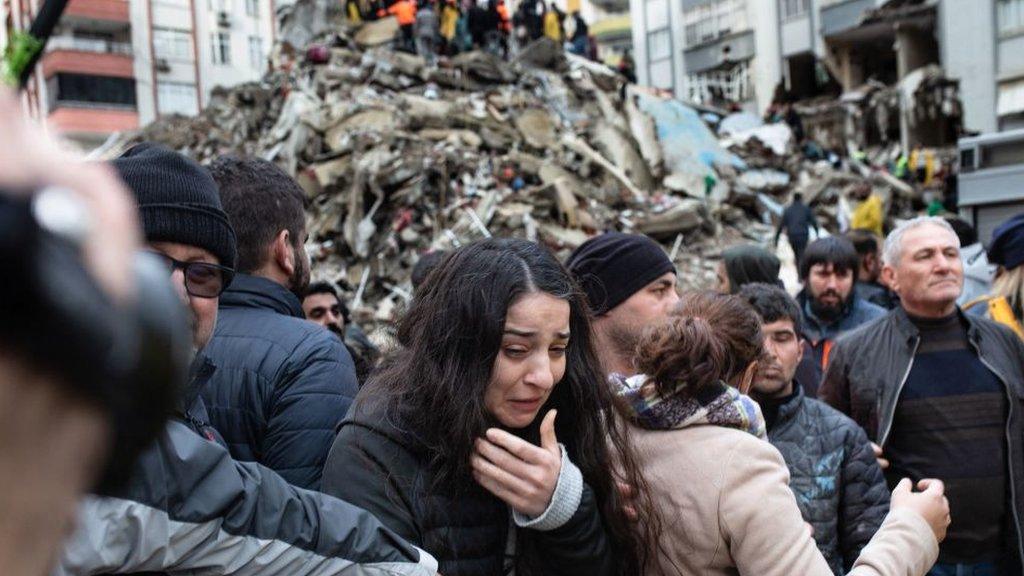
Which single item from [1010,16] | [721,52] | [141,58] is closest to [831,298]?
[1010,16]

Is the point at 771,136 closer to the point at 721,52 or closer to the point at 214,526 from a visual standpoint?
the point at 721,52

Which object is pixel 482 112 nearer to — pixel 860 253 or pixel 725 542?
pixel 860 253

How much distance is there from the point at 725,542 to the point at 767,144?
21.9 metres

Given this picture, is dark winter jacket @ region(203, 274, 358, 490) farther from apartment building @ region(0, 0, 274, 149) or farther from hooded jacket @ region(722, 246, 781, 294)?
apartment building @ region(0, 0, 274, 149)

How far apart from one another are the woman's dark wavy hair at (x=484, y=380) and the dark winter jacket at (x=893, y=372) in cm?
192

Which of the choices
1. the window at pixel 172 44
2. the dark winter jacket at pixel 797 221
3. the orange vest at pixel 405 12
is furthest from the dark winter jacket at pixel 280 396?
the window at pixel 172 44

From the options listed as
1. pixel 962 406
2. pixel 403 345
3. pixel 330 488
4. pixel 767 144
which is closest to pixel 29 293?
A: pixel 330 488

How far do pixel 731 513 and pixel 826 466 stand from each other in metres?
1.12

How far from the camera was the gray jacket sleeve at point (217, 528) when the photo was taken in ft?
3.72

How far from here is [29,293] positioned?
0.45m

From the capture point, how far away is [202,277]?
6.08 ft

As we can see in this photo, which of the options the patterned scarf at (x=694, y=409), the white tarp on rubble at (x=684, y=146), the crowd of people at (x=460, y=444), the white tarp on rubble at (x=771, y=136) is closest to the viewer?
the crowd of people at (x=460, y=444)

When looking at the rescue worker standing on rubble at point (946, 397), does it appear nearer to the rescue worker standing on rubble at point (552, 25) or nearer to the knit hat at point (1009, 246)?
the knit hat at point (1009, 246)

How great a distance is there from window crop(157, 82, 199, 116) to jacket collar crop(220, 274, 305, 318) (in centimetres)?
4559
